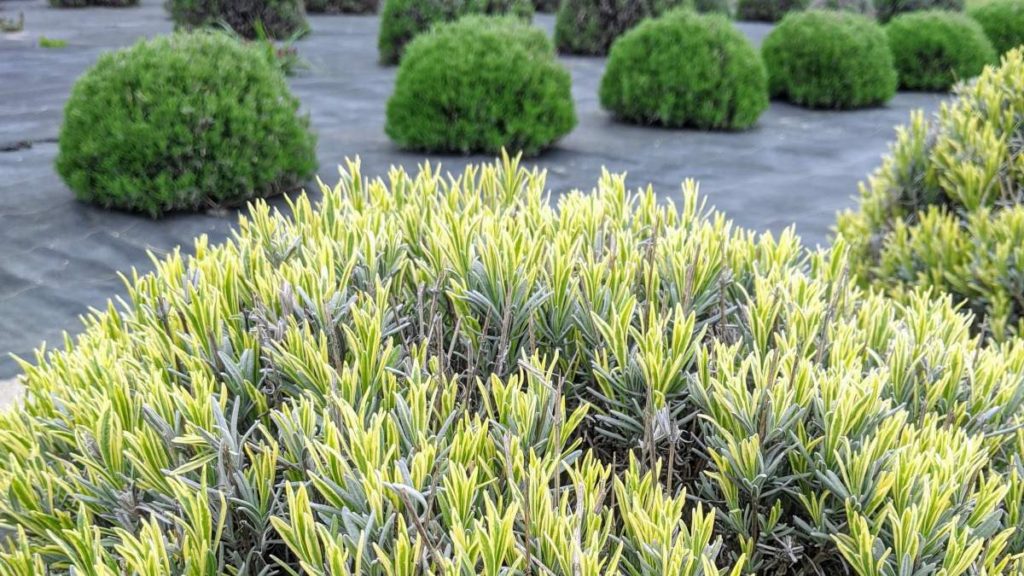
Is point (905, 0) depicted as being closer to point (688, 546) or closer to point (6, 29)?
point (6, 29)

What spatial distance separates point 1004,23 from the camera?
614 inches

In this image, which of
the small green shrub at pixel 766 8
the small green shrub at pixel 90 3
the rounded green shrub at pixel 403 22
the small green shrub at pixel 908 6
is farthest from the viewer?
the small green shrub at pixel 766 8

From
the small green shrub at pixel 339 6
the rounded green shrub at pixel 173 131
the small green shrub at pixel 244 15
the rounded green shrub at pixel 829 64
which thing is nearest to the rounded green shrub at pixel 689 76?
the rounded green shrub at pixel 829 64

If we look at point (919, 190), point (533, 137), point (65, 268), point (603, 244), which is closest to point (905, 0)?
point (533, 137)

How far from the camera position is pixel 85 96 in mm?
6992

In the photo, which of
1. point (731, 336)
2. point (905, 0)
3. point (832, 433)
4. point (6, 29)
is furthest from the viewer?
point (905, 0)

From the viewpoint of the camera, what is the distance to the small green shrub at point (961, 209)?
3756mm

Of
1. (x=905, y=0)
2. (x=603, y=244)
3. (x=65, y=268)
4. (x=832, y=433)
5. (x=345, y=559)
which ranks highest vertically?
(x=905, y=0)

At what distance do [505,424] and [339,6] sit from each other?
68.4 feet

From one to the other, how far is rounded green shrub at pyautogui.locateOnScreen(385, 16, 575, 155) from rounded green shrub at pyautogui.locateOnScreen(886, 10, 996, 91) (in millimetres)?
7817

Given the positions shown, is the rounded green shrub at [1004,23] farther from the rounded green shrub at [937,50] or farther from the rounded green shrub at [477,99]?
the rounded green shrub at [477,99]

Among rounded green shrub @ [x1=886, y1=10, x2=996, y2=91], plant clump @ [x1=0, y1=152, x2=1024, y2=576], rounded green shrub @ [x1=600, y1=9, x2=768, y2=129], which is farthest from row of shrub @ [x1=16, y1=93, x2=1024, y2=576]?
rounded green shrub @ [x1=886, y1=10, x2=996, y2=91]

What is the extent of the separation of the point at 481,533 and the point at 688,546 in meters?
0.38

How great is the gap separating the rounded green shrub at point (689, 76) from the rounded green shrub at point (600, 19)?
195 inches
